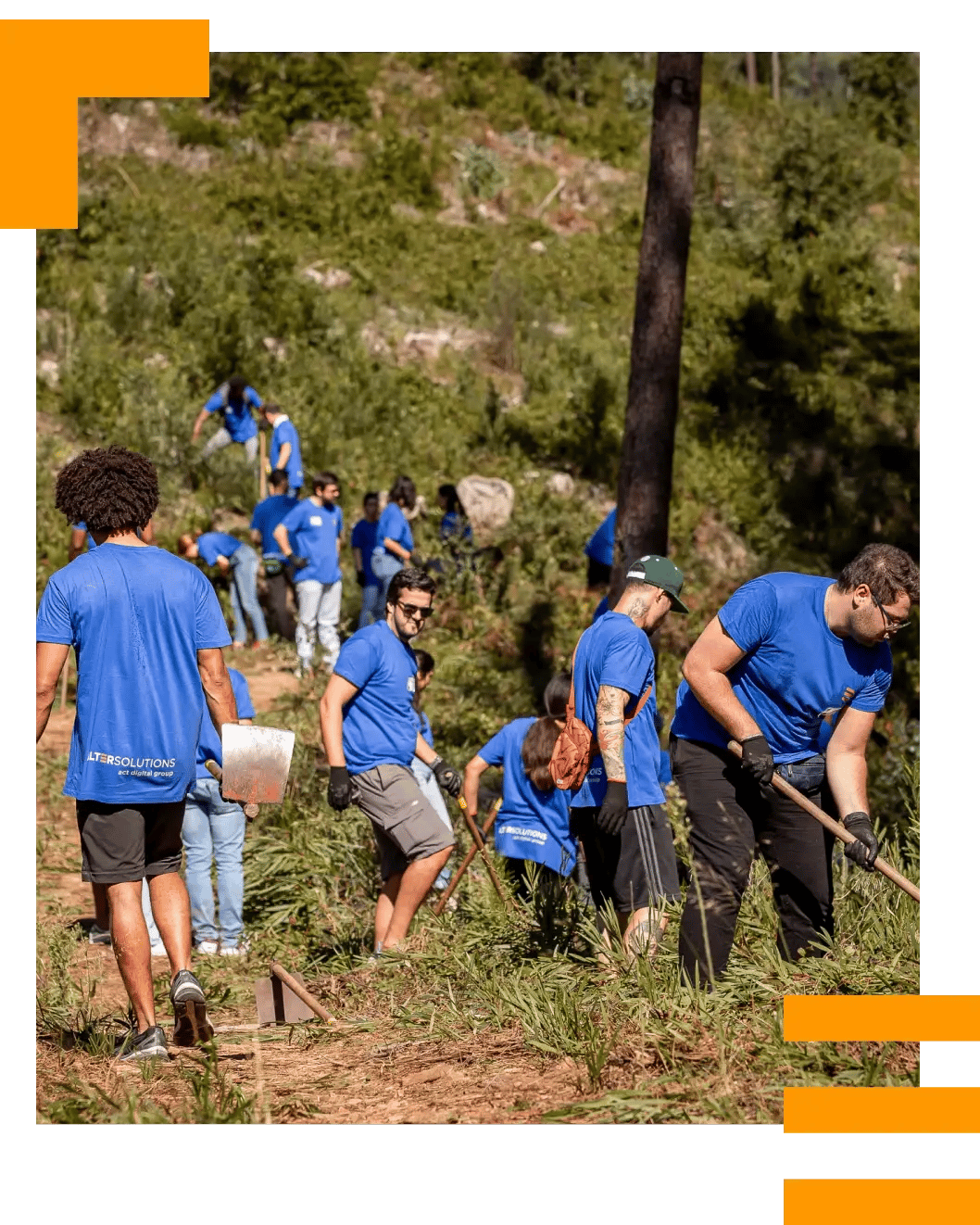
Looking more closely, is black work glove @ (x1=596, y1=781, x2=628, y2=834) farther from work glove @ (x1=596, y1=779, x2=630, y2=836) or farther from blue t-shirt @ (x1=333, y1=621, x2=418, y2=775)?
blue t-shirt @ (x1=333, y1=621, x2=418, y2=775)

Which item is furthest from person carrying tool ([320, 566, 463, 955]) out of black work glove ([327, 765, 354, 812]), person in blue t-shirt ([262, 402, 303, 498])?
person in blue t-shirt ([262, 402, 303, 498])

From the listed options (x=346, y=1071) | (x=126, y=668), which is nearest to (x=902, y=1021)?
(x=346, y=1071)

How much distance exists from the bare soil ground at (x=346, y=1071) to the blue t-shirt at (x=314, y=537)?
589cm

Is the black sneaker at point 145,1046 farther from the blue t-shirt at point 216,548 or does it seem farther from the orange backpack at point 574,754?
the blue t-shirt at point 216,548

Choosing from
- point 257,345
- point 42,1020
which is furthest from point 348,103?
point 42,1020

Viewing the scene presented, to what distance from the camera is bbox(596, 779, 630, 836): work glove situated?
531cm

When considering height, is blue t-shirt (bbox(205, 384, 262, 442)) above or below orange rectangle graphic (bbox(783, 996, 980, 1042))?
above

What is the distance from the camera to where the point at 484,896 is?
6926 mm

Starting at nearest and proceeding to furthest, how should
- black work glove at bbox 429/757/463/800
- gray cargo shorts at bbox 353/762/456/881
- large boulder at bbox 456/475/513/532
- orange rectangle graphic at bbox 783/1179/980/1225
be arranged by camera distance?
orange rectangle graphic at bbox 783/1179/980/1225
gray cargo shorts at bbox 353/762/456/881
black work glove at bbox 429/757/463/800
large boulder at bbox 456/475/513/532

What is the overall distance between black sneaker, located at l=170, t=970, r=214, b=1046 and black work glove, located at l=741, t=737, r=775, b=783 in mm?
1985

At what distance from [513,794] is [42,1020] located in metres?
Result: 2.22

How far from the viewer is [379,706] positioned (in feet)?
20.9

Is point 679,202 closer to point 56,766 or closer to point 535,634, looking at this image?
point 535,634

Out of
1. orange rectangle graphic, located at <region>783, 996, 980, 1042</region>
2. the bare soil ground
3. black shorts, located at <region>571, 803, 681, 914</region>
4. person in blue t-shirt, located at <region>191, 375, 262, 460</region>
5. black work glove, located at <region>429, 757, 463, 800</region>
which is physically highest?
person in blue t-shirt, located at <region>191, 375, 262, 460</region>
